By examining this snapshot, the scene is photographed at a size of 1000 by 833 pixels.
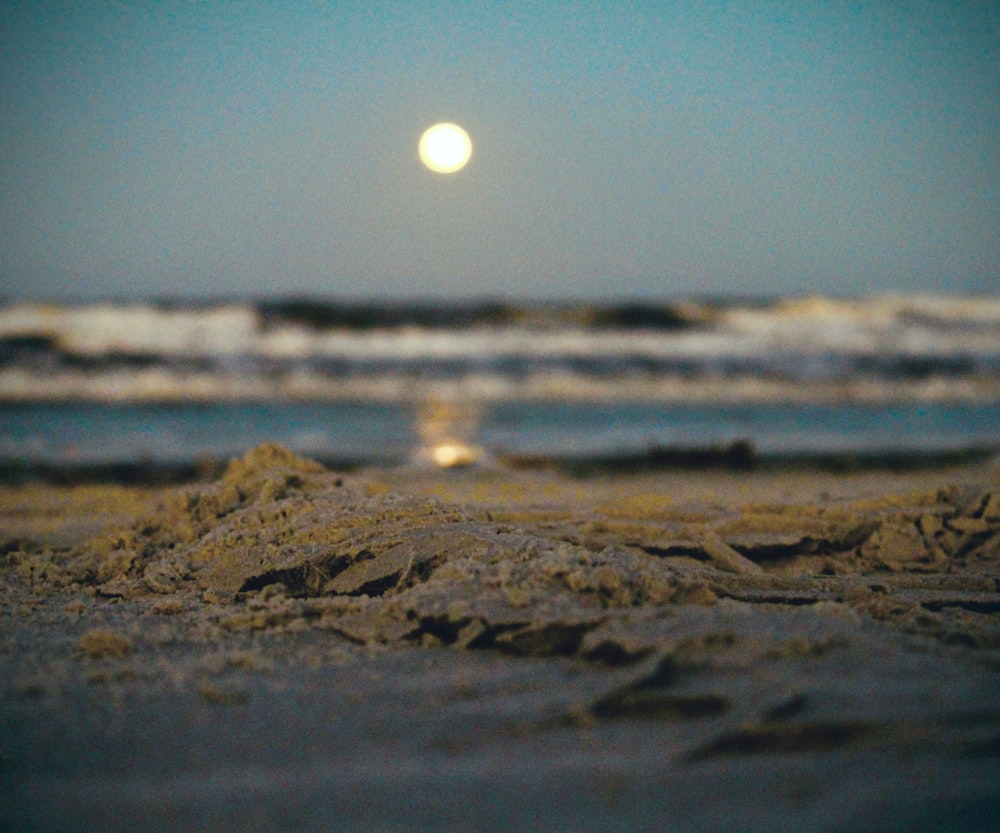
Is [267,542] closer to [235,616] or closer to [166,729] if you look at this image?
[235,616]

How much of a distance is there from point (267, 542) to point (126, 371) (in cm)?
1264

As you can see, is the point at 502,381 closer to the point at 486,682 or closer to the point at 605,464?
the point at 605,464

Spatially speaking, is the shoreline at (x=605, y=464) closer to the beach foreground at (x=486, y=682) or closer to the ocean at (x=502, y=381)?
the ocean at (x=502, y=381)

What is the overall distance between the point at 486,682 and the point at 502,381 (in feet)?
42.7

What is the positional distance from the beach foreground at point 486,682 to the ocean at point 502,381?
4426 mm

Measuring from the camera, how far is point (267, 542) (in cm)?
278

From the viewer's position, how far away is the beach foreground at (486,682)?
1311 mm

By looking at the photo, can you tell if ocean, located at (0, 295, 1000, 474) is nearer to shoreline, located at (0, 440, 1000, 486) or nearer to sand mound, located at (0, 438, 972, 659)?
shoreline, located at (0, 440, 1000, 486)

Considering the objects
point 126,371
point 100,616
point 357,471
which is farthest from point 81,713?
point 126,371

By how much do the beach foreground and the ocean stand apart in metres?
4.43

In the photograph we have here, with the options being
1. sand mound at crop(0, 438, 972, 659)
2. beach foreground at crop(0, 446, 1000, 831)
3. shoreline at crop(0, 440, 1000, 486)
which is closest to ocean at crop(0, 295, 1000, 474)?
shoreline at crop(0, 440, 1000, 486)

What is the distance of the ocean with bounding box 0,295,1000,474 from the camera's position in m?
8.27

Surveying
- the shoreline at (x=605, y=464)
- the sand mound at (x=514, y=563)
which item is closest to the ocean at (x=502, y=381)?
the shoreline at (x=605, y=464)

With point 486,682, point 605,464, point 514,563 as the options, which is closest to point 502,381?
point 605,464
